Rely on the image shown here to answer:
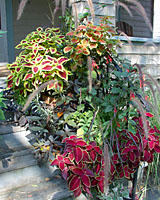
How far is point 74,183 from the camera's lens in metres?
1.61

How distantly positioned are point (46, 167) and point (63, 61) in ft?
2.81

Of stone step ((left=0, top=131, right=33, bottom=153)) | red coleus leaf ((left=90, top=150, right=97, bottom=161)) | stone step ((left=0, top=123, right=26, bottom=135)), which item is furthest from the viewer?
stone step ((left=0, top=123, right=26, bottom=135))

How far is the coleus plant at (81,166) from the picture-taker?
5.29 feet

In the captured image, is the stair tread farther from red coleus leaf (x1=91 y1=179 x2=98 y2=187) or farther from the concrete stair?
red coleus leaf (x1=91 y1=179 x2=98 y2=187)

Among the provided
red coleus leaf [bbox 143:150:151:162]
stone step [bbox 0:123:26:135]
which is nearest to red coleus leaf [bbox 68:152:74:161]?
red coleus leaf [bbox 143:150:151:162]

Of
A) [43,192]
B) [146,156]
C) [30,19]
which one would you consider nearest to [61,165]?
[43,192]

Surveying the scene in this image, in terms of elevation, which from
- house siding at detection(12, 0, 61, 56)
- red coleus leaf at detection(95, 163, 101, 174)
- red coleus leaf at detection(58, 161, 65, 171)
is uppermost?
house siding at detection(12, 0, 61, 56)

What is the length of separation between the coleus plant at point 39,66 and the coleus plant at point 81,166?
546 mm

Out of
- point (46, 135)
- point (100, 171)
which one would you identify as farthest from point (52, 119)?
point (100, 171)

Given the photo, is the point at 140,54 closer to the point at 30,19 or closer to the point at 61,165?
the point at 61,165

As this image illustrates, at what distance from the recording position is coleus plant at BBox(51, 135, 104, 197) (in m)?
1.61

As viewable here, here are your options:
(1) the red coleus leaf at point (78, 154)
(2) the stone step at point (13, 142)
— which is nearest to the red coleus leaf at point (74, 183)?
(1) the red coleus leaf at point (78, 154)

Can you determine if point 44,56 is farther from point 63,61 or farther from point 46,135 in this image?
point 46,135

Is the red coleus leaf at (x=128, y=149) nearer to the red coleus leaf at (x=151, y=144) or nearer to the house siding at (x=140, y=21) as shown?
the red coleus leaf at (x=151, y=144)
